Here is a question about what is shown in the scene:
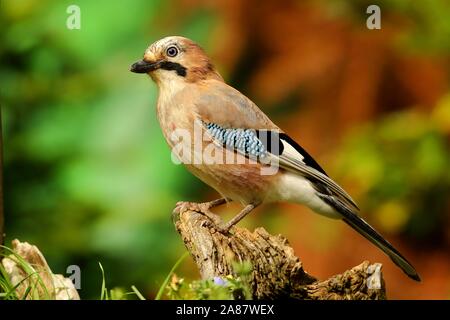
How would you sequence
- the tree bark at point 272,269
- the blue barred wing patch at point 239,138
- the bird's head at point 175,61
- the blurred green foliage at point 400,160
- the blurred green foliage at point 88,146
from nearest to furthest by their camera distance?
the tree bark at point 272,269 < the bird's head at point 175,61 < the blue barred wing patch at point 239,138 < the blurred green foliage at point 88,146 < the blurred green foliage at point 400,160

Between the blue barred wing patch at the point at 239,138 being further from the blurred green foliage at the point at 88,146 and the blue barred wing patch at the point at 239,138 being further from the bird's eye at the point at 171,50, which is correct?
the blurred green foliage at the point at 88,146

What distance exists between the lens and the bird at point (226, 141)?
15.1 ft

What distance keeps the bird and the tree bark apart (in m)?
0.22

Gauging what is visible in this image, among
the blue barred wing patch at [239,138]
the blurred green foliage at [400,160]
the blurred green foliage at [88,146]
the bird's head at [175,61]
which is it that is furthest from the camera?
the blurred green foliage at [400,160]

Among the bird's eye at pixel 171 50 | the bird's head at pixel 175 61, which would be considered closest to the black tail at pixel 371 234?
the bird's head at pixel 175 61

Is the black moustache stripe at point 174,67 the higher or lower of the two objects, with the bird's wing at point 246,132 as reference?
higher

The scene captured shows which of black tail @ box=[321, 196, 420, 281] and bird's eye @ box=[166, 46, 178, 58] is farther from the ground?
bird's eye @ box=[166, 46, 178, 58]

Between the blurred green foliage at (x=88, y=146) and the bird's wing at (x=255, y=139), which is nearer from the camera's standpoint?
the bird's wing at (x=255, y=139)

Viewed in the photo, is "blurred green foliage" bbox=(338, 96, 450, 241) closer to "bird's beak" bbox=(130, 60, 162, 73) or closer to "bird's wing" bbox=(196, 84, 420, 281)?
"bird's wing" bbox=(196, 84, 420, 281)

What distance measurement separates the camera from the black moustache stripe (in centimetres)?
457

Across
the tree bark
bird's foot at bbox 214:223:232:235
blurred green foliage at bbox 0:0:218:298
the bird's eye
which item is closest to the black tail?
the tree bark

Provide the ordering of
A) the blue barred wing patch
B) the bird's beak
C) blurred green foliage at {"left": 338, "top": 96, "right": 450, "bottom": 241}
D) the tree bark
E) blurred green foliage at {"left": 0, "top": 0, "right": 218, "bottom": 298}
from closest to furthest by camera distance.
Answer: the tree bark, the bird's beak, the blue barred wing patch, blurred green foliage at {"left": 0, "top": 0, "right": 218, "bottom": 298}, blurred green foliage at {"left": 338, "top": 96, "right": 450, "bottom": 241}
